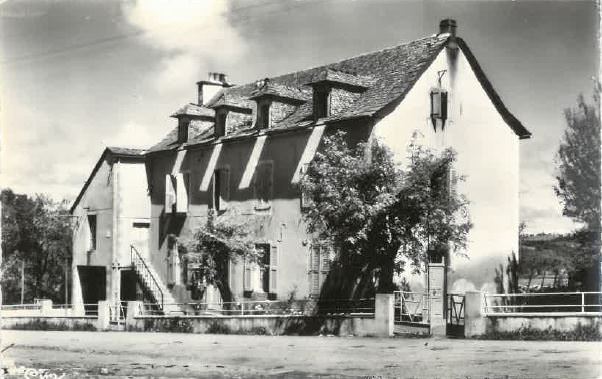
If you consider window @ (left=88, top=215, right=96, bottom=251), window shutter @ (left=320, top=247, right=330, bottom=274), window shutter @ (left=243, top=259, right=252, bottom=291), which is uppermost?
window @ (left=88, top=215, right=96, bottom=251)

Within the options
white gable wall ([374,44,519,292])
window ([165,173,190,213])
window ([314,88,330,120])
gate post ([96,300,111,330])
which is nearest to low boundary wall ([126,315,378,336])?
gate post ([96,300,111,330])

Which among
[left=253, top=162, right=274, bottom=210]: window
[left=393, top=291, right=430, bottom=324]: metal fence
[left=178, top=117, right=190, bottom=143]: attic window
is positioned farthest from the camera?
[left=178, top=117, right=190, bottom=143]: attic window

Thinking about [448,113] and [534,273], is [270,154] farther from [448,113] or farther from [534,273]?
[534,273]

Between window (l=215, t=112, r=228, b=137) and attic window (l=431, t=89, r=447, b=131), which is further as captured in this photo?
window (l=215, t=112, r=228, b=137)

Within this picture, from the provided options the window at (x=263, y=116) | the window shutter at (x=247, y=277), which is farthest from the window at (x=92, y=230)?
the window at (x=263, y=116)

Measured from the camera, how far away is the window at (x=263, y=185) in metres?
27.3

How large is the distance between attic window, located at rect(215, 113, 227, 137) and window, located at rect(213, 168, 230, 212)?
60.7 inches

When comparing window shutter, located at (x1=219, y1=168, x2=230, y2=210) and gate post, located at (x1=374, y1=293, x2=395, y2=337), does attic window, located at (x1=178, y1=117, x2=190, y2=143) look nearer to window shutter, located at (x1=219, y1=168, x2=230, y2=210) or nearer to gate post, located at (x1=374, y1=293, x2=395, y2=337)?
window shutter, located at (x1=219, y1=168, x2=230, y2=210)

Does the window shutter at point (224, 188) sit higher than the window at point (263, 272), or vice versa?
the window shutter at point (224, 188)

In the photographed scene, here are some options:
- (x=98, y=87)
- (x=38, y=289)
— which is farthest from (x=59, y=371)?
(x=38, y=289)

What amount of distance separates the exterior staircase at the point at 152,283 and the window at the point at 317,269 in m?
7.77

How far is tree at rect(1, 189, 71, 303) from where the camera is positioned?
124 ft

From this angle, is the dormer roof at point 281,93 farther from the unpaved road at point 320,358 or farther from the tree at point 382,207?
the unpaved road at point 320,358

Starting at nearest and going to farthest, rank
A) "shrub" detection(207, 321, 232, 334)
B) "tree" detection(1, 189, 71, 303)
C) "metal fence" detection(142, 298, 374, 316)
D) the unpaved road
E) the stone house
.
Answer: the unpaved road, "metal fence" detection(142, 298, 374, 316), "shrub" detection(207, 321, 232, 334), the stone house, "tree" detection(1, 189, 71, 303)
